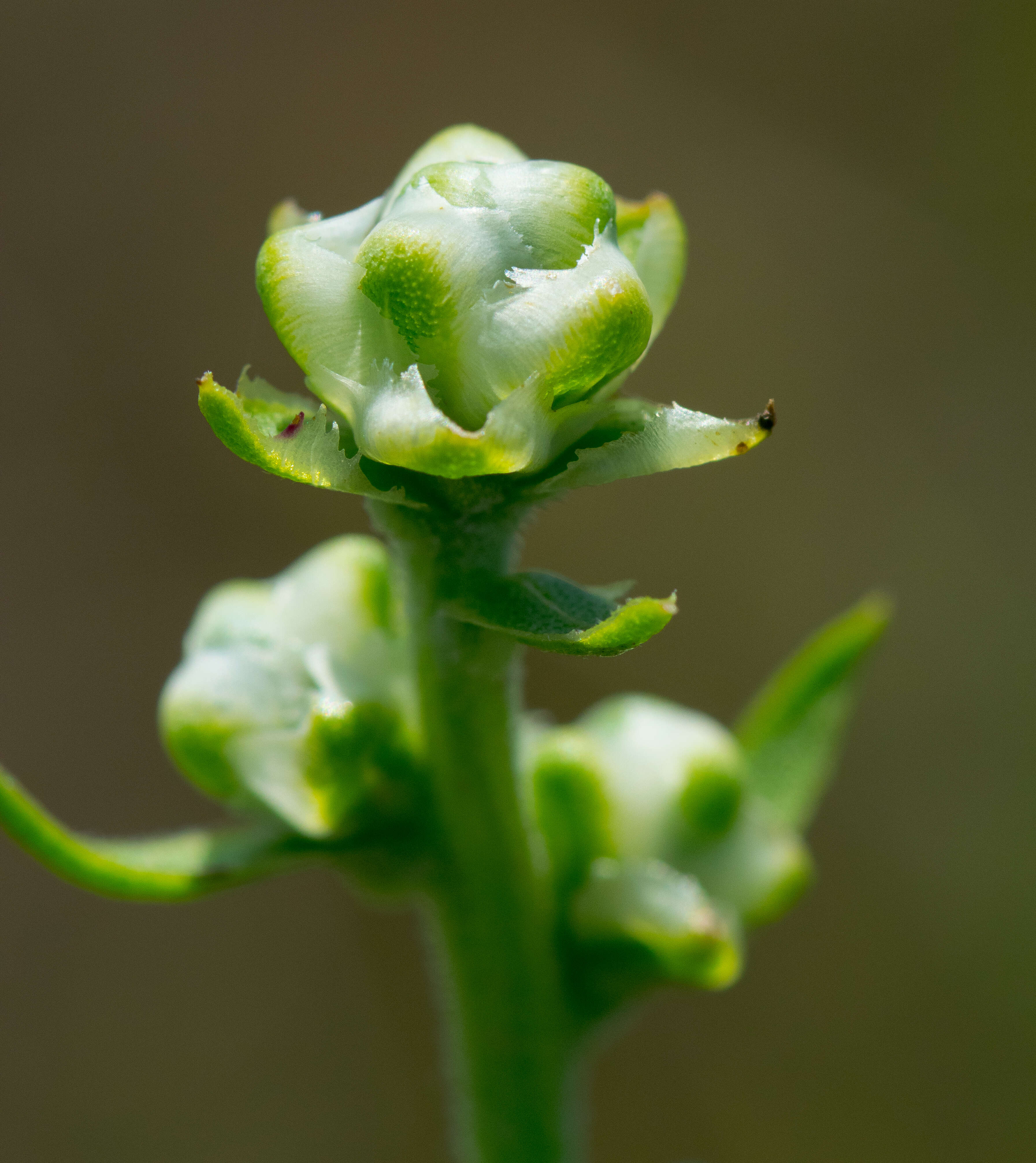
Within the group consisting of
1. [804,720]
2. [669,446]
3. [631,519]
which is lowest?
[804,720]

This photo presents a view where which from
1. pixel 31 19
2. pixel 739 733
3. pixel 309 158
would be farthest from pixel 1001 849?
pixel 31 19

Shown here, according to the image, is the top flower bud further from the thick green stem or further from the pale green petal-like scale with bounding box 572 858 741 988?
the pale green petal-like scale with bounding box 572 858 741 988

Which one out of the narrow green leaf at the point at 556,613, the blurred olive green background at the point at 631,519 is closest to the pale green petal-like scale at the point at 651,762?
the narrow green leaf at the point at 556,613

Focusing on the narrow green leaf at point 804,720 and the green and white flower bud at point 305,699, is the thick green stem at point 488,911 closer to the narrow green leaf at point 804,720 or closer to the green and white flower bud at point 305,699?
the green and white flower bud at point 305,699

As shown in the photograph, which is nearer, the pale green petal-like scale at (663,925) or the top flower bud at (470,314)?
the top flower bud at (470,314)

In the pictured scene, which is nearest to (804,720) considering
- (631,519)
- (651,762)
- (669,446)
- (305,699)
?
(651,762)

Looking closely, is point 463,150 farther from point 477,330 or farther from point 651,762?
point 651,762

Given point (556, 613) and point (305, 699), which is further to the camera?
point (305, 699)
